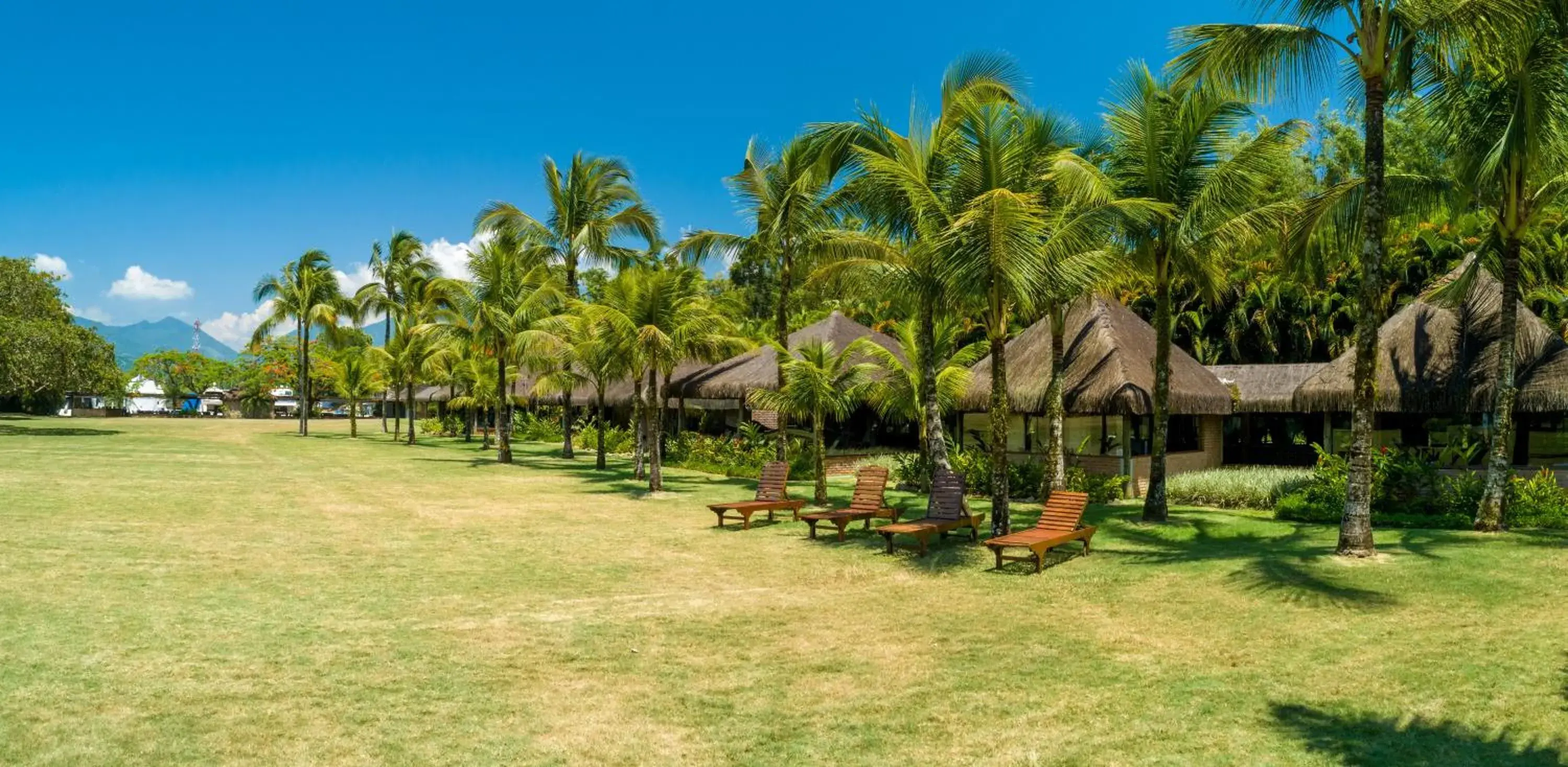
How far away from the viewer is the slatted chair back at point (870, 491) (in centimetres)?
1449

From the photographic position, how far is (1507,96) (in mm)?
11977

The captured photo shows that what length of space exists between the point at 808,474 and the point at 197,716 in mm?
18603

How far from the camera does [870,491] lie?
48.3ft

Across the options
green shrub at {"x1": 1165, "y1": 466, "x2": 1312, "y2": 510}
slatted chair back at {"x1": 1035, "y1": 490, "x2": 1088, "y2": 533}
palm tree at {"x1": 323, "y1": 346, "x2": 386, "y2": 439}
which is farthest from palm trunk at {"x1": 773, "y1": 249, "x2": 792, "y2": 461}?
palm tree at {"x1": 323, "y1": 346, "x2": 386, "y2": 439}

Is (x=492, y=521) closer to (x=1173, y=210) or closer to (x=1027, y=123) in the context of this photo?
(x=1027, y=123)

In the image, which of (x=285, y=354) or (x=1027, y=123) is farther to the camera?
(x=285, y=354)

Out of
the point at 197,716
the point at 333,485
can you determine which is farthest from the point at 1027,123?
the point at 333,485

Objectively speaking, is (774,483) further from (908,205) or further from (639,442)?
(639,442)

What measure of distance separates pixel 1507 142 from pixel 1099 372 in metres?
9.21

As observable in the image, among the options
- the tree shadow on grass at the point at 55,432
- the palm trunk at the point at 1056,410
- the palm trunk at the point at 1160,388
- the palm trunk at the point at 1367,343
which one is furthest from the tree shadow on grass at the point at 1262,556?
the tree shadow on grass at the point at 55,432

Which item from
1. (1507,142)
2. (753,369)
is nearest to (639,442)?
(753,369)

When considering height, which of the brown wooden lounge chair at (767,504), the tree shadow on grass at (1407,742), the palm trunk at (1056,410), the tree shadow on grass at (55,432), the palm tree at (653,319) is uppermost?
the palm tree at (653,319)

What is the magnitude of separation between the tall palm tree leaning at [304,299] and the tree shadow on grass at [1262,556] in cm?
4261

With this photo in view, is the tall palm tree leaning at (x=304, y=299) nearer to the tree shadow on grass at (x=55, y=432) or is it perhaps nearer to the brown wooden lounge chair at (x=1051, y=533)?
the tree shadow on grass at (x=55, y=432)
